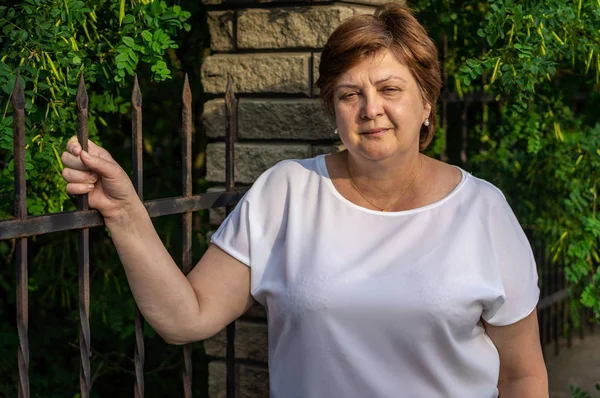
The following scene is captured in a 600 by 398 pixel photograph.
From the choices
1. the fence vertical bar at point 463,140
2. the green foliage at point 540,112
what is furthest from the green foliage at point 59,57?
the fence vertical bar at point 463,140

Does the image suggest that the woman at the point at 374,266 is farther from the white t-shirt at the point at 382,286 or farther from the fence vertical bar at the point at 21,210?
the fence vertical bar at the point at 21,210

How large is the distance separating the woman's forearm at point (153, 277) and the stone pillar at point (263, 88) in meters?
0.75

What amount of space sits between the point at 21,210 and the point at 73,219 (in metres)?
0.14

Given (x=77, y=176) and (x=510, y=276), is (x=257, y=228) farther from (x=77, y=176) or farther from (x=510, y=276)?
(x=510, y=276)

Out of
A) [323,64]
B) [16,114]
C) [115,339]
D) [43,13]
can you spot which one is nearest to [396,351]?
[323,64]

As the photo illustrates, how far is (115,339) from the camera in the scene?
440 centimetres

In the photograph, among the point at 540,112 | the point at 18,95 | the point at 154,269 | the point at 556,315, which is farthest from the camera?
the point at 556,315

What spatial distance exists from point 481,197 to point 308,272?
518mm

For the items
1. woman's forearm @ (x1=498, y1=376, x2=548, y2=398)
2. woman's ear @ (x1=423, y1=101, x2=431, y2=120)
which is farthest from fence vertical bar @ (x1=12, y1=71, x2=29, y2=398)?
woman's forearm @ (x1=498, y1=376, x2=548, y2=398)

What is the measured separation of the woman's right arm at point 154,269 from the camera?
1.98 meters

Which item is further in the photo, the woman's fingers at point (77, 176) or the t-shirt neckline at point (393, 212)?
the t-shirt neckline at point (393, 212)

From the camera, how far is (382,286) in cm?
225

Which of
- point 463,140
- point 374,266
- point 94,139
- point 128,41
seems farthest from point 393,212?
point 463,140

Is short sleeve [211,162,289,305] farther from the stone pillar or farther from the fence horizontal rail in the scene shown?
the stone pillar
